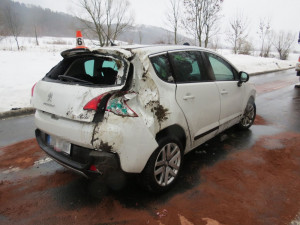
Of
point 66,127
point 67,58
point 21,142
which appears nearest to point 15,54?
Answer: point 21,142

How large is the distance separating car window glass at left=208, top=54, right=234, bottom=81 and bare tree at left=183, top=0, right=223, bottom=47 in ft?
50.7

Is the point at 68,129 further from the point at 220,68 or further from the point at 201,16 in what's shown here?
the point at 201,16

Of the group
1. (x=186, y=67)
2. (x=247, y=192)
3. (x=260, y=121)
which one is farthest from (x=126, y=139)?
(x=260, y=121)

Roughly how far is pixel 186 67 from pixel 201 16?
665 inches

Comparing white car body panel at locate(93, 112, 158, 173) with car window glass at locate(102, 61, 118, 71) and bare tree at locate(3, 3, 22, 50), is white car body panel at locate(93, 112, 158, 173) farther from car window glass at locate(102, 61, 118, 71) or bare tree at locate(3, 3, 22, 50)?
bare tree at locate(3, 3, 22, 50)

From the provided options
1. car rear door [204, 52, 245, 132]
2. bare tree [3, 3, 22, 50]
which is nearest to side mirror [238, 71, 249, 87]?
car rear door [204, 52, 245, 132]

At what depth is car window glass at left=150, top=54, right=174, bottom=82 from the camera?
2.63 m

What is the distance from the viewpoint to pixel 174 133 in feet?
9.21

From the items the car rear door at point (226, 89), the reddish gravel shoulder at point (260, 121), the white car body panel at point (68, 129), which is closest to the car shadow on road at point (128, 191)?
the white car body panel at point (68, 129)

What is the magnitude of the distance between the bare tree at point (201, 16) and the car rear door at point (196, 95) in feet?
53.0

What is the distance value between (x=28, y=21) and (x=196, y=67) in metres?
129

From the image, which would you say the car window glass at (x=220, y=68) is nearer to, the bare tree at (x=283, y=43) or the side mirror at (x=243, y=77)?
the side mirror at (x=243, y=77)

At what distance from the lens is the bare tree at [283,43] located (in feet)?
125

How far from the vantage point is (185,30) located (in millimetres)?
19297
